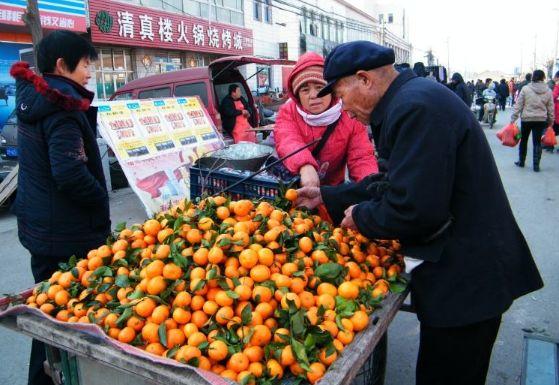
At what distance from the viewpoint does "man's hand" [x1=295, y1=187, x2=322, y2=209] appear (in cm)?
250

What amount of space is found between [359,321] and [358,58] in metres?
1.00

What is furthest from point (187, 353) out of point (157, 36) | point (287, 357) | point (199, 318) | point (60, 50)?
point (157, 36)

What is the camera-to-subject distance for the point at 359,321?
67.2 inches

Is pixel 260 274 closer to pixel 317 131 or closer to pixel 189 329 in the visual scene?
pixel 189 329

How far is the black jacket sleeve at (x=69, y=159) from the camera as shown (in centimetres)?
248

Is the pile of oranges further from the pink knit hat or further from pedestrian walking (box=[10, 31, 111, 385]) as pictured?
the pink knit hat

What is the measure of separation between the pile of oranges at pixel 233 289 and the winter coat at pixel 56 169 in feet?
1.53

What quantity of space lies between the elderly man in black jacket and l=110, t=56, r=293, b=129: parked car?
645 centimetres

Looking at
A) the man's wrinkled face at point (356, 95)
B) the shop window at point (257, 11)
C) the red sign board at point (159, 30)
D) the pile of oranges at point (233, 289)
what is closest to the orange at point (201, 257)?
the pile of oranges at point (233, 289)

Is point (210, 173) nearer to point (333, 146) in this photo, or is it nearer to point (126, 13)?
point (333, 146)

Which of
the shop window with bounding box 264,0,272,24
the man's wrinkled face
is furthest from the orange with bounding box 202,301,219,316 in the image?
the shop window with bounding box 264,0,272,24

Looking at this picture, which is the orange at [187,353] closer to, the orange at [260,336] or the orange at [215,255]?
the orange at [260,336]

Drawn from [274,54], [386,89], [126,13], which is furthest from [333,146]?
[274,54]

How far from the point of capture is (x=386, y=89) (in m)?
1.90
